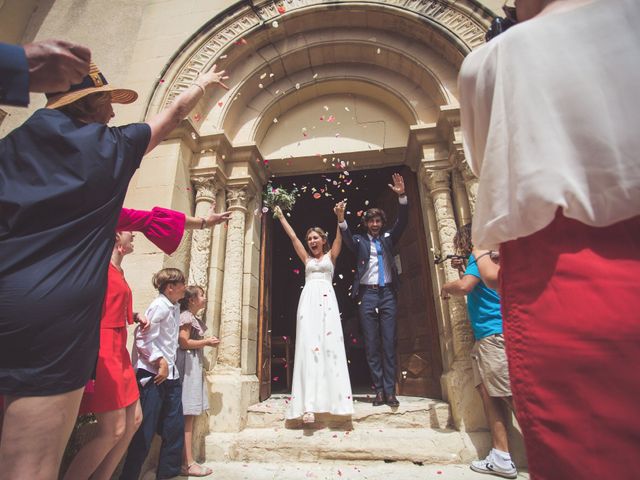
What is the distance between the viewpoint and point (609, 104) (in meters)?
0.73

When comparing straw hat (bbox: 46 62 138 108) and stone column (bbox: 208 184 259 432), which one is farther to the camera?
stone column (bbox: 208 184 259 432)

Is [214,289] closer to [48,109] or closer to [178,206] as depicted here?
[178,206]

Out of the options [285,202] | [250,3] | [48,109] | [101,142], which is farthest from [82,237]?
[250,3]

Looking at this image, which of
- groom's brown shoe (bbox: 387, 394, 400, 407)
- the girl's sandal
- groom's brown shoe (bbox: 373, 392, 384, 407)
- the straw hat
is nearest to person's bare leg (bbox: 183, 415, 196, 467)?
the girl's sandal

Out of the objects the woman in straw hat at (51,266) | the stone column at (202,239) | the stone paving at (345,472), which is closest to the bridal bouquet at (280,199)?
the stone column at (202,239)

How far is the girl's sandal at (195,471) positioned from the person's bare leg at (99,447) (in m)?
1.06

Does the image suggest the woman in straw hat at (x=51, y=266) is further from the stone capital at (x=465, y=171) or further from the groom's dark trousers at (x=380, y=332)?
the stone capital at (x=465, y=171)

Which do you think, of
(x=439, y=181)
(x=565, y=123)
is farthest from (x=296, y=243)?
(x=565, y=123)

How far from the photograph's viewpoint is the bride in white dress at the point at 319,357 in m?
3.19

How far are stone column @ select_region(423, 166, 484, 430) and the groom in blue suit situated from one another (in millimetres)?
416

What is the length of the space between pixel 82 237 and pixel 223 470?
8.29ft

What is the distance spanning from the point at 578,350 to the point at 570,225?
0.81 feet

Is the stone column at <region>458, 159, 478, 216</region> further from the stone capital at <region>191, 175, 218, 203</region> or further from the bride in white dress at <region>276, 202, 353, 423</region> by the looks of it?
the stone capital at <region>191, 175, 218, 203</region>

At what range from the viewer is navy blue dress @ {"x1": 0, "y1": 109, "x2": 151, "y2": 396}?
973 millimetres
